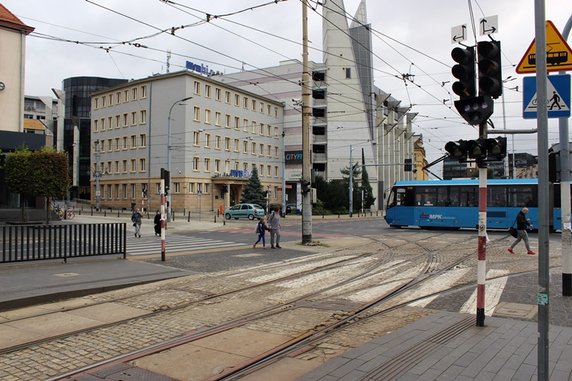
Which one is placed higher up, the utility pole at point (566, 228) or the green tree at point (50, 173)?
the green tree at point (50, 173)

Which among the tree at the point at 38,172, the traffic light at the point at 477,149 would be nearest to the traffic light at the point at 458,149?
the traffic light at the point at 477,149

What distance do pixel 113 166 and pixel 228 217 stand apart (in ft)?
94.8

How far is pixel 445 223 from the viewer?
3078 cm

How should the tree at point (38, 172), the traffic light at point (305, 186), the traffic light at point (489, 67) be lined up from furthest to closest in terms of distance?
the tree at point (38, 172)
the traffic light at point (305, 186)
the traffic light at point (489, 67)

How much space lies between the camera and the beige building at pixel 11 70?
96.2 feet

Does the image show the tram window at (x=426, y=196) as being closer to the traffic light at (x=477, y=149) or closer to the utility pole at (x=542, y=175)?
the traffic light at (x=477, y=149)

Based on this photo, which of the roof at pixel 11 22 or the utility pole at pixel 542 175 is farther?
Result: the roof at pixel 11 22

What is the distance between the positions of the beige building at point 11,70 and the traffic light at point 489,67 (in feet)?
100

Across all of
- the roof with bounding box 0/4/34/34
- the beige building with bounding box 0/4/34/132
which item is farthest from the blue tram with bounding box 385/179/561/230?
the roof with bounding box 0/4/34/34

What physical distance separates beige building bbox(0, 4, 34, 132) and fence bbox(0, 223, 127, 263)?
20113 mm

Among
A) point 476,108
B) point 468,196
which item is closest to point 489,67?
point 476,108

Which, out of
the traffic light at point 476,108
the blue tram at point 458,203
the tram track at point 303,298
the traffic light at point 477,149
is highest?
the traffic light at point 476,108

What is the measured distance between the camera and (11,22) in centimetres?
2923

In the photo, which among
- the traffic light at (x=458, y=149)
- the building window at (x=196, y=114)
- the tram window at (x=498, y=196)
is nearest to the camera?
the traffic light at (x=458, y=149)
